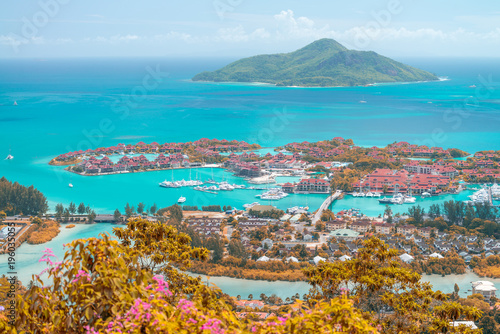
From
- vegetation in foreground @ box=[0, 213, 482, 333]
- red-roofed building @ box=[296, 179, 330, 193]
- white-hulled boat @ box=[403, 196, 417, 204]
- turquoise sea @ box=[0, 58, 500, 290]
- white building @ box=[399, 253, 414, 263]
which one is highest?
vegetation in foreground @ box=[0, 213, 482, 333]

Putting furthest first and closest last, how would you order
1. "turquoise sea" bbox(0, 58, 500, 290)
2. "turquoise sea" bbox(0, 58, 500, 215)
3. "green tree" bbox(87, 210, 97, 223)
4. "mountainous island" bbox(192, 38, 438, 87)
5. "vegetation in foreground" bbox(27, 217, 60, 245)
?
"mountainous island" bbox(192, 38, 438, 87) < "turquoise sea" bbox(0, 58, 500, 215) < "turquoise sea" bbox(0, 58, 500, 290) < "green tree" bbox(87, 210, 97, 223) < "vegetation in foreground" bbox(27, 217, 60, 245)

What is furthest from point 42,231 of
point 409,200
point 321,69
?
point 321,69

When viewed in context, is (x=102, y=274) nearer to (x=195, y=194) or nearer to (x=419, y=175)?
(x=195, y=194)

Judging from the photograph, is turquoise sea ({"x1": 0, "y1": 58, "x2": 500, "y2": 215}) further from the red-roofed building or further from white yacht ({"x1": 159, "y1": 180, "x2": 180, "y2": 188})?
the red-roofed building

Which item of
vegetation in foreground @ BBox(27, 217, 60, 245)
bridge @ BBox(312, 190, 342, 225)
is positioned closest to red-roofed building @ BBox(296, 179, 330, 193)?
bridge @ BBox(312, 190, 342, 225)

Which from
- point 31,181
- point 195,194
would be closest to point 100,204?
point 195,194

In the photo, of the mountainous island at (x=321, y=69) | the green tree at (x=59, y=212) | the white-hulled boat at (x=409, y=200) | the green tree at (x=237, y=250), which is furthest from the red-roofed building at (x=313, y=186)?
the mountainous island at (x=321, y=69)

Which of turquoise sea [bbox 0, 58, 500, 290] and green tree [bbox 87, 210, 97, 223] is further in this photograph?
turquoise sea [bbox 0, 58, 500, 290]
